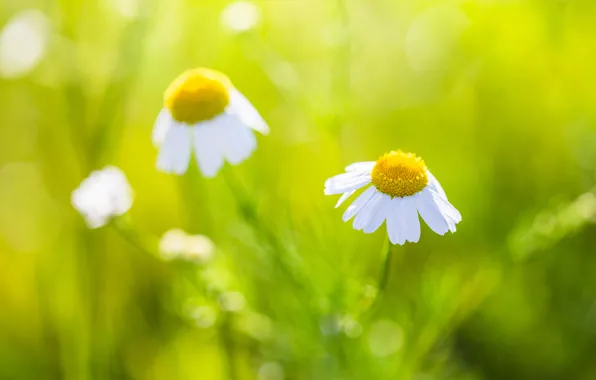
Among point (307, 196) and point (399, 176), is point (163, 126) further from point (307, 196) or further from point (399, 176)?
point (307, 196)

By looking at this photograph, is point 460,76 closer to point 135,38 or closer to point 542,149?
point 542,149

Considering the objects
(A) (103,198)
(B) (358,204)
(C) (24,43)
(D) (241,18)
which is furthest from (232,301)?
(C) (24,43)

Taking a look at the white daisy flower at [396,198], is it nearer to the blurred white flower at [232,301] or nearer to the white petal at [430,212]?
the white petal at [430,212]

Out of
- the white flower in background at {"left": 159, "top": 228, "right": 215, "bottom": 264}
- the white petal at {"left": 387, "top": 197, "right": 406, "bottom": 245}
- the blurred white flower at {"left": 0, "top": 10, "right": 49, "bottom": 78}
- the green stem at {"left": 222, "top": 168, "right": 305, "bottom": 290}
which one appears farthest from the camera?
the blurred white flower at {"left": 0, "top": 10, "right": 49, "bottom": 78}

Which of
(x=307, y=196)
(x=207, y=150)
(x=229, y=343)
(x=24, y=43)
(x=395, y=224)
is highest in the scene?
(x=24, y=43)

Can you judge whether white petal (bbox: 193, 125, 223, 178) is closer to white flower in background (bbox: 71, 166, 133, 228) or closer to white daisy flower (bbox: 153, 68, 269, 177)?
white daisy flower (bbox: 153, 68, 269, 177)

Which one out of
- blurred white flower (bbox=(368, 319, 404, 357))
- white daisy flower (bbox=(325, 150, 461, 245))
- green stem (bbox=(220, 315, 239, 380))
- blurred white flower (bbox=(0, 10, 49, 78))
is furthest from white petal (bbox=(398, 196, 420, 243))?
blurred white flower (bbox=(0, 10, 49, 78))

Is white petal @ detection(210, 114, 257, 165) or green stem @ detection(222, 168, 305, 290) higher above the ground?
white petal @ detection(210, 114, 257, 165)
